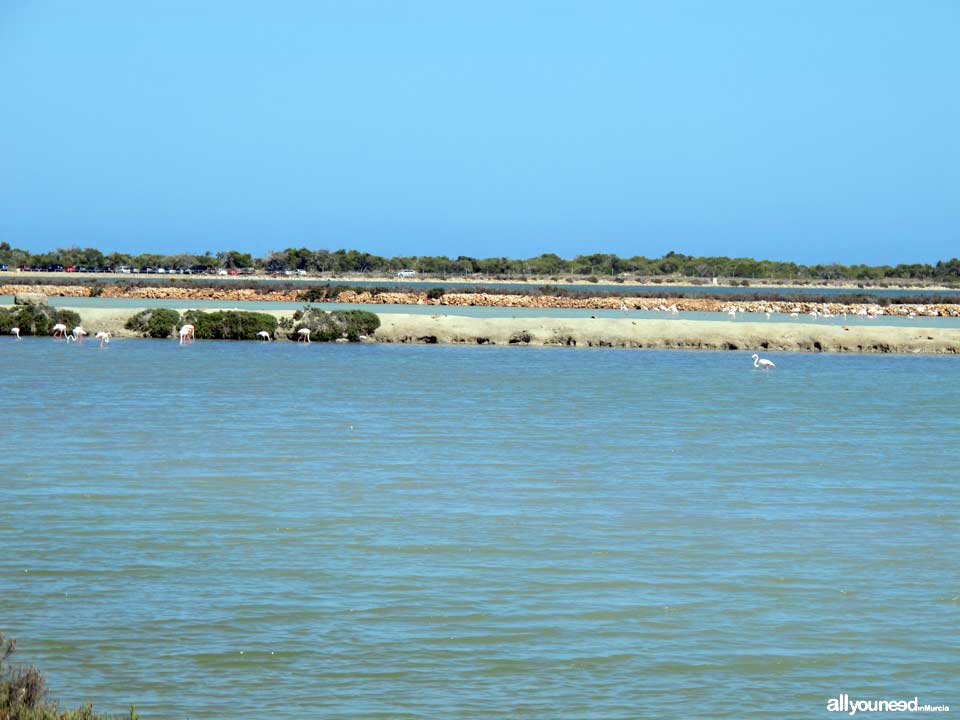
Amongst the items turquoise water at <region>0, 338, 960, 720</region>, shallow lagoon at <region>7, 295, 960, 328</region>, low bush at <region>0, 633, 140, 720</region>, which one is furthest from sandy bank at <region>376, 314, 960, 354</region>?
low bush at <region>0, 633, 140, 720</region>

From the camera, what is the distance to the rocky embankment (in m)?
67.8

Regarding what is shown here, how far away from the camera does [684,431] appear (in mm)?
21562

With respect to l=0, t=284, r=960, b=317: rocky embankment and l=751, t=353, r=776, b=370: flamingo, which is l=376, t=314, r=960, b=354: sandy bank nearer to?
l=751, t=353, r=776, b=370: flamingo

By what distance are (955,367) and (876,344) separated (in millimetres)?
5513

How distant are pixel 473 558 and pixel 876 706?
14.1 ft

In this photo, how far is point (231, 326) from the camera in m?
42.8

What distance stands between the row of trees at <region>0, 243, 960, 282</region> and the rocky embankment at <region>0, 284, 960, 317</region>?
6051cm

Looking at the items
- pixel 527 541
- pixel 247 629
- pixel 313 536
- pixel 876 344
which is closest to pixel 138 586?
pixel 247 629

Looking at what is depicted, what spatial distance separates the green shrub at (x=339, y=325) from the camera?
42.6 meters

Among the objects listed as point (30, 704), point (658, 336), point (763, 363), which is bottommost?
point (30, 704)

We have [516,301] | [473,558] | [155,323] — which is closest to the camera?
[473,558]

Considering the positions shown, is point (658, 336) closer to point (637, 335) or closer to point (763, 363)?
point (637, 335)

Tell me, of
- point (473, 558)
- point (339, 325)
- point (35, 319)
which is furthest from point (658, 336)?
point (473, 558)

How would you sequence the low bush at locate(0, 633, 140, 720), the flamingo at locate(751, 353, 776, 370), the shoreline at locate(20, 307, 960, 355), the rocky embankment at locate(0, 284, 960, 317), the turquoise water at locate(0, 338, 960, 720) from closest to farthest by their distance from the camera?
1. the low bush at locate(0, 633, 140, 720)
2. the turquoise water at locate(0, 338, 960, 720)
3. the flamingo at locate(751, 353, 776, 370)
4. the shoreline at locate(20, 307, 960, 355)
5. the rocky embankment at locate(0, 284, 960, 317)
